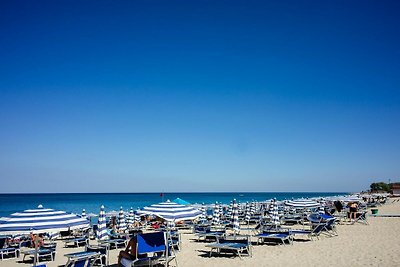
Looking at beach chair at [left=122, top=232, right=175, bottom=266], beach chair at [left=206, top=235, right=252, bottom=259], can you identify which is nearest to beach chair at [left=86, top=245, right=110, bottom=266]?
beach chair at [left=122, top=232, right=175, bottom=266]

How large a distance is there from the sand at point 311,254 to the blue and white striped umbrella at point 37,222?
299 centimetres

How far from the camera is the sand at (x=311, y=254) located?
8.57 metres

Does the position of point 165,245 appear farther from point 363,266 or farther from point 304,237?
point 304,237


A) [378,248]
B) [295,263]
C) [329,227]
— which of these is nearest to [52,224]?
[295,263]

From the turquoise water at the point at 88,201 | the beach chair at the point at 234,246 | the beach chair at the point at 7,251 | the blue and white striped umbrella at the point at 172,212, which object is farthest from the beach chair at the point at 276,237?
the turquoise water at the point at 88,201

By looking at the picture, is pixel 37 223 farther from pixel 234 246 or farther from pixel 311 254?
pixel 311 254

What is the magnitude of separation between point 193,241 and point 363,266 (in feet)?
21.3

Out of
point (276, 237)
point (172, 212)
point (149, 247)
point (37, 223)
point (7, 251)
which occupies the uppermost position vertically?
point (37, 223)

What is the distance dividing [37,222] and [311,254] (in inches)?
276

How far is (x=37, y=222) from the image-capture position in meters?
6.34

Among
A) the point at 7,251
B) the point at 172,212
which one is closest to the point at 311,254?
the point at 172,212

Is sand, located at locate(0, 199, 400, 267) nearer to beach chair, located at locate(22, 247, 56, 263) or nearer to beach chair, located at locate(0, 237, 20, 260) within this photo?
beach chair, located at locate(22, 247, 56, 263)

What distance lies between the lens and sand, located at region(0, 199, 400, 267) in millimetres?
8568

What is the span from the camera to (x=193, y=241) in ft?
42.6
